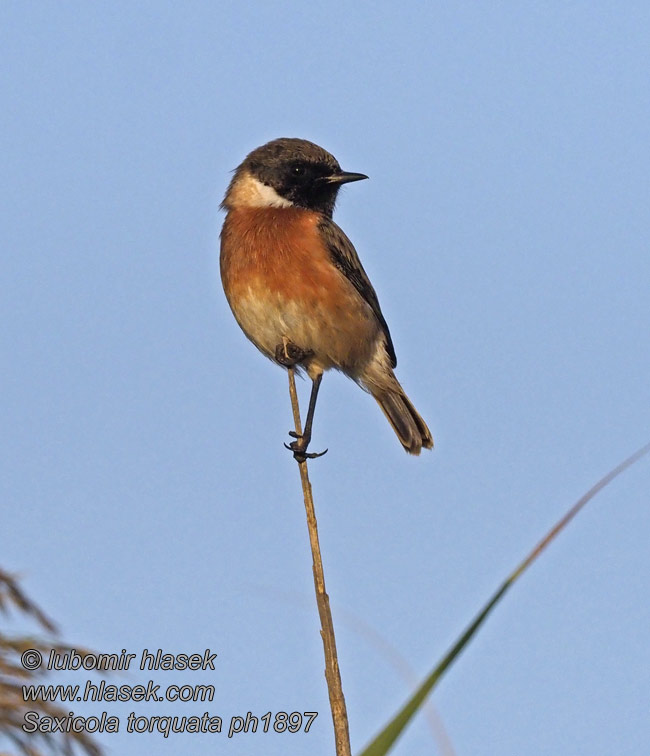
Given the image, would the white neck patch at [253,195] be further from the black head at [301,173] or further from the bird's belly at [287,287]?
the bird's belly at [287,287]

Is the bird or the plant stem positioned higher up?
the bird

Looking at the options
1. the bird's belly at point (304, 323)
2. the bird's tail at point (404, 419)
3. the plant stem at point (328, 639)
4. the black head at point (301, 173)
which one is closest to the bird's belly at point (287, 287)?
the bird's belly at point (304, 323)

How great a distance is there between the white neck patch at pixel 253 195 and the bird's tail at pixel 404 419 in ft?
5.41

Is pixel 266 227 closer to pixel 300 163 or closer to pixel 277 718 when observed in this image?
pixel 300 163

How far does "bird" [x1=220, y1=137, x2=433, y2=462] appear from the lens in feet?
21.5

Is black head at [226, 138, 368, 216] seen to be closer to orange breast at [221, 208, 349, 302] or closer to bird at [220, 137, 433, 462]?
bird at [220, 137, 433, 462]

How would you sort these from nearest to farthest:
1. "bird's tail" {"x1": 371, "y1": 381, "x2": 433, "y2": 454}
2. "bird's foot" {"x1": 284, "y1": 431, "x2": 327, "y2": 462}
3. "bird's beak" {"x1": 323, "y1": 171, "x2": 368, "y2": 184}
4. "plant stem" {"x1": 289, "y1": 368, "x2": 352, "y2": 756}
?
"plant stem" {"x1": 289, "y1": 368, "x2": 352, "y2": 756}, "bird's foot" {"x1": 284, "y1": 431, "x2": 327, "y2": 462}, "bird's beak" {"x1": 323, "y1": 171, "x2": 368, "y2": 184}, "bird's tail" {"x1": 371, "y1": 381, "x2": 433, "y2": 454}

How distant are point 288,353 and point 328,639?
3808mm

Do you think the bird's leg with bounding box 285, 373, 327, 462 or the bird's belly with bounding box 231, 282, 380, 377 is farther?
the bird's belly with bounding box 231, 282, 380, 377

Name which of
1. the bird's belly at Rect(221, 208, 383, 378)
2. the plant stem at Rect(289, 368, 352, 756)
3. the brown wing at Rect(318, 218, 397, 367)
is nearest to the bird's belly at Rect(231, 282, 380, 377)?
the bird's belly at Rect(221, 208, 383, 378)

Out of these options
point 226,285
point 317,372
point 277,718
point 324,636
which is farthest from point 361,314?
point 324,636

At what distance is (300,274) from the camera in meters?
6.57

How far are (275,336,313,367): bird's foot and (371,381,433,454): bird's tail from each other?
4.19 ft

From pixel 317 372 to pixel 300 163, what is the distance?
1.48 metres
